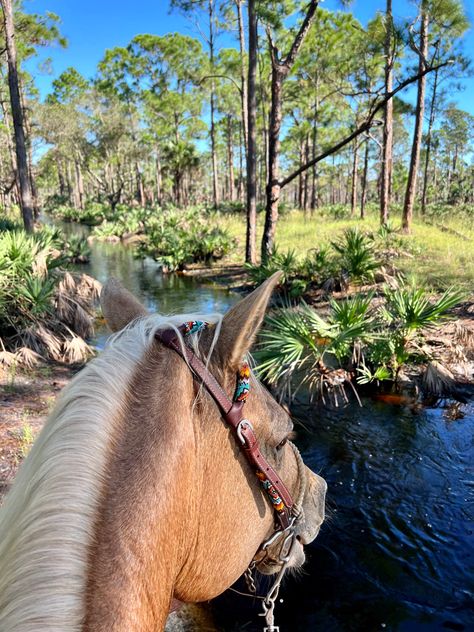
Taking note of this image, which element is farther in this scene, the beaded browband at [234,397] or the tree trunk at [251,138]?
the tree trunk at [251,138]

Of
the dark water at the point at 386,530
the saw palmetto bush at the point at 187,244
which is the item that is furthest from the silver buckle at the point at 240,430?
the saw palmetto bush at the point at 187,244

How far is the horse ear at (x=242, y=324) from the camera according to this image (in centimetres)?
114

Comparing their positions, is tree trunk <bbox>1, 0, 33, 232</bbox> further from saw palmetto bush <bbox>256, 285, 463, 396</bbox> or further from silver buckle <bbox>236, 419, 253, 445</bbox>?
silver buckle <bbox>236, 419, 253, 445</bbox>

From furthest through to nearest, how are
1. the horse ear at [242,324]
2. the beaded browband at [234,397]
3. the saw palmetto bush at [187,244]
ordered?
1. the saw palmetto bush at [187,244]
2. the beaded browband at [234,397]
3. the horse ear at [242,324]

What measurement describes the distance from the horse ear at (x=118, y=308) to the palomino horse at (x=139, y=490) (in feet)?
0.80

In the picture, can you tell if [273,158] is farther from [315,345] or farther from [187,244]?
[187,244]

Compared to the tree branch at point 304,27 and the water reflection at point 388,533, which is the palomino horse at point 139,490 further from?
the tree branch at point 304,27

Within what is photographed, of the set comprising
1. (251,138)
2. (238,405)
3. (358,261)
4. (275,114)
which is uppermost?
(275,114)

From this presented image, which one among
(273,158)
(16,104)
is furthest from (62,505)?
(16,104)

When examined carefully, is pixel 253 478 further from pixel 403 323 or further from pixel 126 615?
pixel 403 323

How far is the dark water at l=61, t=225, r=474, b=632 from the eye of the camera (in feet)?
12.3

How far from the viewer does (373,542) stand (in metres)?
4.52

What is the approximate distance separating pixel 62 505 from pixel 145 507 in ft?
0.61

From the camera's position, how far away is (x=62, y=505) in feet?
3.07
